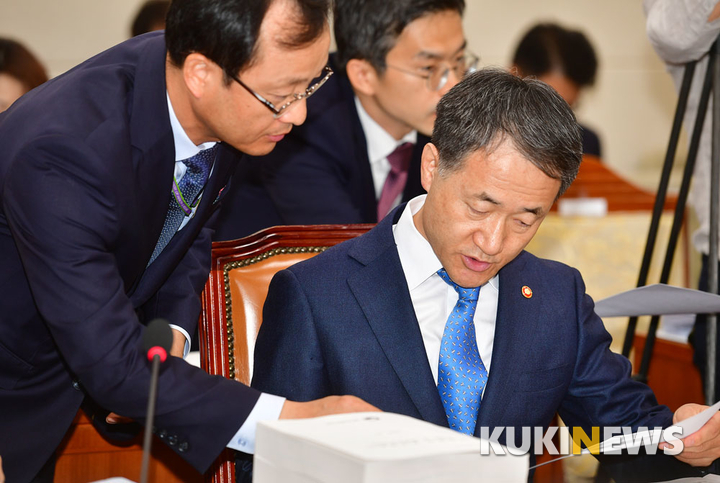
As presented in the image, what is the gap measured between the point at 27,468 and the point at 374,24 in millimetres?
1668

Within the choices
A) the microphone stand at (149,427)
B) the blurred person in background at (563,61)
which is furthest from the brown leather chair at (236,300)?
the blurred person in background at (563,61)

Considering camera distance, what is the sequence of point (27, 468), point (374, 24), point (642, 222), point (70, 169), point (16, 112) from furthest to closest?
point (642, 222) < point (374, 24) < point (27, 468) < point (16, 112) < point (70, 169)

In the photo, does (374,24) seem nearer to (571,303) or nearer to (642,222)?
(571,303)

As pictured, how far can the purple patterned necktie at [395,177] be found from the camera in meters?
2.73

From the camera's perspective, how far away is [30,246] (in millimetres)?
1382

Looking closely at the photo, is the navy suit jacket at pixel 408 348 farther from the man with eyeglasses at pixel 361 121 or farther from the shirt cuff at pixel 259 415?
the man with eyeglasses at pixel 361 121

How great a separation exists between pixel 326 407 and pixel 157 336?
33 cm

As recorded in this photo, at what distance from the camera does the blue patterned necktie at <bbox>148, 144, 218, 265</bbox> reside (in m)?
1.77

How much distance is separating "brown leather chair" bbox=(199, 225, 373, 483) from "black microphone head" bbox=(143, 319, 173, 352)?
72 cm

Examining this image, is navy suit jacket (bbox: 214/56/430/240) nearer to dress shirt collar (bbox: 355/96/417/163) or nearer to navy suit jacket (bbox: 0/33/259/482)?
dress shirt collar (bbox: 355/96/417/163)

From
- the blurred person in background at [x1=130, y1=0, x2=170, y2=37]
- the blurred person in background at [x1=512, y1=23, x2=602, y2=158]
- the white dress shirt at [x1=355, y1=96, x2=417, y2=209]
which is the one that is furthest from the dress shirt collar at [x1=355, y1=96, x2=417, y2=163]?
the blurred person in background at [x1=512, y1=23, x2=602, y2=158]

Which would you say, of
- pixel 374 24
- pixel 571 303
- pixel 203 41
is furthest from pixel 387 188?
pixel 203 41

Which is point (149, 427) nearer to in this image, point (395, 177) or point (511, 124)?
point (511, 124)

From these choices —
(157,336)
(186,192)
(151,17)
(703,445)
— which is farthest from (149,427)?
(151,17)
